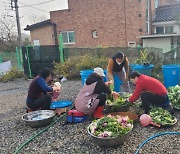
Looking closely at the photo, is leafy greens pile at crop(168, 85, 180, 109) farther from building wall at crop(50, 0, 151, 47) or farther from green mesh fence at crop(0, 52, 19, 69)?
building wall at crop(50, 0, 151, 47)

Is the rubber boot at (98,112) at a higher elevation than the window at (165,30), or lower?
lower

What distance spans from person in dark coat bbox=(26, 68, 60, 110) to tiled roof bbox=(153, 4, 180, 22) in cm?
1435

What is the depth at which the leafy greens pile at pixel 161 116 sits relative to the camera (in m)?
3.80

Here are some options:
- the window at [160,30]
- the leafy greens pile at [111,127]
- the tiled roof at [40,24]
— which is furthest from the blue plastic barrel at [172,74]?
the tiled roof at [40,24]

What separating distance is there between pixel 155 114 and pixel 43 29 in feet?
58.7

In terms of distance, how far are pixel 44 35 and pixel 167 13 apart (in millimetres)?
11269

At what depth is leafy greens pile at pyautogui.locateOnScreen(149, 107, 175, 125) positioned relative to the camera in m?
3.80

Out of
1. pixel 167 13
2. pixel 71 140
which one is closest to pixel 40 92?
pixel 71 140

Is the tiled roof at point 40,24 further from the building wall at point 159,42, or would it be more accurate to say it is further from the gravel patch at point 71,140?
the gravel patch at point 71,140

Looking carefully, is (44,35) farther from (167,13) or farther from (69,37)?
(167,13)

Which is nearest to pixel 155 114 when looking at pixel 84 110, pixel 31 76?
pixel 84 110

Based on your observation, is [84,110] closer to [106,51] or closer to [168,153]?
[168,153]

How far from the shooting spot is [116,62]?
540 cm

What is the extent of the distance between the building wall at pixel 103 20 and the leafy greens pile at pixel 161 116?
12899mm
